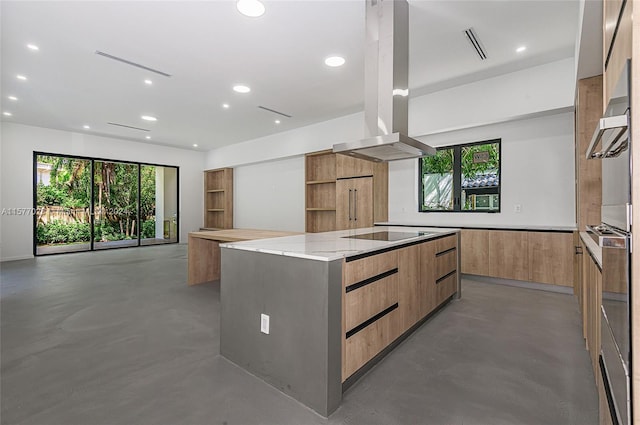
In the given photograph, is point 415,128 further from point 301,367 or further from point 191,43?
point 301,367

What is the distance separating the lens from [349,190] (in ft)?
19.4

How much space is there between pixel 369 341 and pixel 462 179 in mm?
4006

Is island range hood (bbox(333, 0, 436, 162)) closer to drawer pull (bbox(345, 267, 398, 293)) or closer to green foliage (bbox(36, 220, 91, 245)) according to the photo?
drawer pull (bbox(345, 267, 398, 293))

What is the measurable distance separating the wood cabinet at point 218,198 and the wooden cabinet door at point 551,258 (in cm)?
768

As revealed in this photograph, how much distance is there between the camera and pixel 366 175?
5.70 metres

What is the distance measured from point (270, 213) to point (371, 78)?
18.8 feet

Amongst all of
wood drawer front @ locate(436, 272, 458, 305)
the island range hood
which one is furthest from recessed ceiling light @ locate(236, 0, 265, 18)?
wood drawer front @ locate(436, 272, 458, 305)

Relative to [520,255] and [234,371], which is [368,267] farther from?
[520,255]

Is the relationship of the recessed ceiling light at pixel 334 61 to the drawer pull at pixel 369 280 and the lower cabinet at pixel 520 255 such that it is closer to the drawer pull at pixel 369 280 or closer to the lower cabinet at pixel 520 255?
the drawer pull at pixel 369 280

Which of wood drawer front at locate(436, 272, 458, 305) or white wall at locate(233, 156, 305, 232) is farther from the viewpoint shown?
white wall at locate(233, 156, 305, 232)

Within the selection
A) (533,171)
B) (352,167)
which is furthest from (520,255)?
(352,167)

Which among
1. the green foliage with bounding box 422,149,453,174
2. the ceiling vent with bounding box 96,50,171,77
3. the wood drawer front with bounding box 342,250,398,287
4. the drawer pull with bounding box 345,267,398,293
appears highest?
the ceiling vent with bounding box 96,50,171,77

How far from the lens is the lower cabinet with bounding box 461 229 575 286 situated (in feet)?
12.5

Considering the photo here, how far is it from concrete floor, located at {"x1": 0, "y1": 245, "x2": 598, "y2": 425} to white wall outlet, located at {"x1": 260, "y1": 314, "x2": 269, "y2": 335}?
324mm
